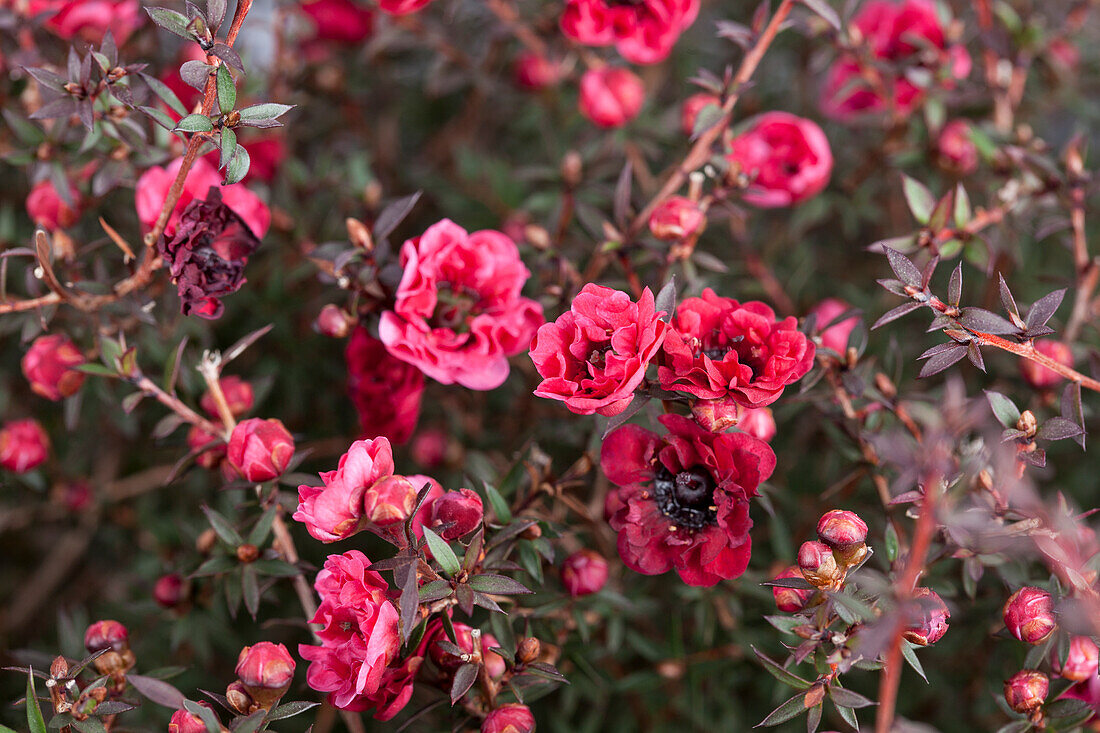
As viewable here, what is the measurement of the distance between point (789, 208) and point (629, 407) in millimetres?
766

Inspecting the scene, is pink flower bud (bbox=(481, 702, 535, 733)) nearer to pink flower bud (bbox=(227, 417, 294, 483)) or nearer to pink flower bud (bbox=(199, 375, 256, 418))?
pink flower bud (bbox=(227, 417, 294, 483))

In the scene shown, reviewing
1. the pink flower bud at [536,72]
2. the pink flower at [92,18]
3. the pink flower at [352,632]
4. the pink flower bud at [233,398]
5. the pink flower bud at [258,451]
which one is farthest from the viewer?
the pink flower bud at [536,72]

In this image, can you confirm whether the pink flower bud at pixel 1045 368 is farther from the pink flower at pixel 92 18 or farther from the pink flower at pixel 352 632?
the pink flower at pixel 92 18

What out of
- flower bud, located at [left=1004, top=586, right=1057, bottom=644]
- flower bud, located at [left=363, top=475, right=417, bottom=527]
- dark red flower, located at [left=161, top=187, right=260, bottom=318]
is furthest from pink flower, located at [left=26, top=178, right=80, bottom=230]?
flower bud, located at [left=1004, top=586, right=1057, bottom=644]

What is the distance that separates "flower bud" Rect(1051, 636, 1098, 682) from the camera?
1.83 feet

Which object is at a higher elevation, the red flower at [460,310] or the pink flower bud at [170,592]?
the red flower at [460,310]

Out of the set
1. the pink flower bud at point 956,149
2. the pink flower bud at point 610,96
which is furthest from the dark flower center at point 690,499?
the pink flower bud at point 956,149

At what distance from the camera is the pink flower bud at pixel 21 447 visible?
765mm

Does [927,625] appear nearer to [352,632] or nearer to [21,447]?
[352,632]

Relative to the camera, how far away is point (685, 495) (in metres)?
0.56

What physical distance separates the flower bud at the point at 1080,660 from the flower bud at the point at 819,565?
0.18m

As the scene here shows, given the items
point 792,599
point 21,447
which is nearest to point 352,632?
point 792,599

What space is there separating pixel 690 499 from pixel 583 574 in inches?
4.7

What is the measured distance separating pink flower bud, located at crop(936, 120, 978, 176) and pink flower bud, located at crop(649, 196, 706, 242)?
1.30 ft
